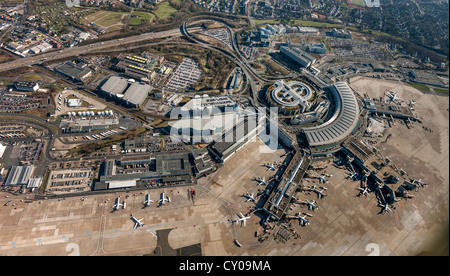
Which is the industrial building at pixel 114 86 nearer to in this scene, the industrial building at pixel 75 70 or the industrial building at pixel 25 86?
the industrial building at pixel 75 70

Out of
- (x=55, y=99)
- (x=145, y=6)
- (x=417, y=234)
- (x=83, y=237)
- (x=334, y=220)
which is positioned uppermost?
(x=145, y=6)

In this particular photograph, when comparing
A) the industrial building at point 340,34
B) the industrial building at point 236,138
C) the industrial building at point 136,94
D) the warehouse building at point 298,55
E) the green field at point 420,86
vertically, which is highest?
the industrial building at point 340,34

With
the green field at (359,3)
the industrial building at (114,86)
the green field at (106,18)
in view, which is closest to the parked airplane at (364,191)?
the industrial building at (114,86)

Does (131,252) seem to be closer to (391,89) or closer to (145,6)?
(391,89)

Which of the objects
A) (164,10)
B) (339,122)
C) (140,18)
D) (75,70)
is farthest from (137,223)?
(164,10)

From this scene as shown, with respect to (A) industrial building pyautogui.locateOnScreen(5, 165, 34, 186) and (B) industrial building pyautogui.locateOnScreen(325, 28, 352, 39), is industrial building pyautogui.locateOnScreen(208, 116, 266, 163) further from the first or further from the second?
(B) industrial building pyautogui.locateOnScreen(325, 28, 352, 39)
